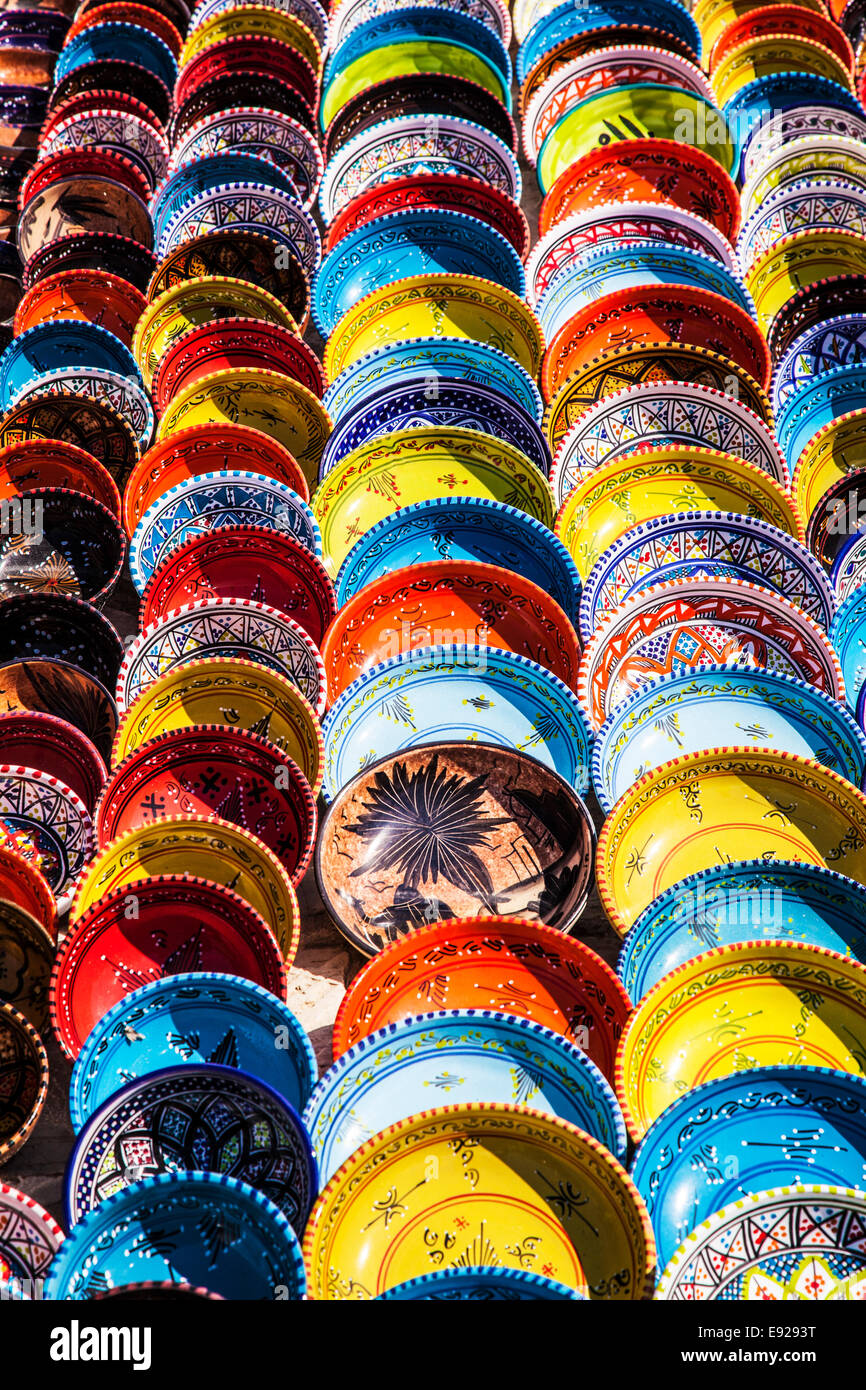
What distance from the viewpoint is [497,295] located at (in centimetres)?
416

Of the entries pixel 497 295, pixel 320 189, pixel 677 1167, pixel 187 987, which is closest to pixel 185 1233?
pixel 187 987

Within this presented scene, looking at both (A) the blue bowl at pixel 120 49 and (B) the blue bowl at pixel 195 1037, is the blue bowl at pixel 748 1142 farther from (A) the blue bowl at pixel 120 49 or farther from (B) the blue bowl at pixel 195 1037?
(A) the blue bowl at pixel 120 49

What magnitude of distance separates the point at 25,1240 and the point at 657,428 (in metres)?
2.70

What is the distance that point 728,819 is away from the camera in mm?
2945

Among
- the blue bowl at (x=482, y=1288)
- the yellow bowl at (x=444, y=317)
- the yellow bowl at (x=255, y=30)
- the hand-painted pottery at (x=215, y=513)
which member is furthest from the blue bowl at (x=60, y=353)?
the blue bowl at (x=482, y=1288)

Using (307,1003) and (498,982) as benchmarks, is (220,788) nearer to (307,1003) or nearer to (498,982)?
(307,1003)

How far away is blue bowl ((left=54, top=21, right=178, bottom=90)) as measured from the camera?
5.51 meters

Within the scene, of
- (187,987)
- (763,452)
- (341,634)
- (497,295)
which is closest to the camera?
(187,987)

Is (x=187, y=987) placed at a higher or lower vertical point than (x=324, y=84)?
lower

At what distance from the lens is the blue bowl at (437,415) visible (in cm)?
380

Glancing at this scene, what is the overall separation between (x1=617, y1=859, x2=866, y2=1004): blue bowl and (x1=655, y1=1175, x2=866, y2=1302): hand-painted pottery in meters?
0.54

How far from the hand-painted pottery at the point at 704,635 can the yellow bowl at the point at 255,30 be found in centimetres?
331
